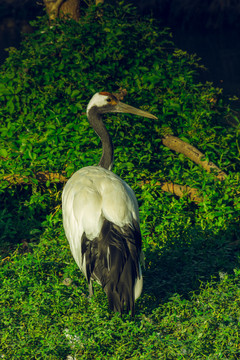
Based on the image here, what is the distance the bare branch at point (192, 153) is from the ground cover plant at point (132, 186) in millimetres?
96

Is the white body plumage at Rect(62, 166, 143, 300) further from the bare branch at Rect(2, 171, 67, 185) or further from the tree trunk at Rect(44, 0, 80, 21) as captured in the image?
the tree trunk at Rect(44, 0, 80, 21)

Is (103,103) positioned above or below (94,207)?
above

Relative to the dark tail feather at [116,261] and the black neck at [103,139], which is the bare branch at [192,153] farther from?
the dark tail feather at [116,261]

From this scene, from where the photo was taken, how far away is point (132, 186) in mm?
5309

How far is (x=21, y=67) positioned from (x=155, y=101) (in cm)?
186

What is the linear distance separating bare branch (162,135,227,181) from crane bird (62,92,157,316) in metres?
1.65

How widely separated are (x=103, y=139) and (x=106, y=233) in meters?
1.41

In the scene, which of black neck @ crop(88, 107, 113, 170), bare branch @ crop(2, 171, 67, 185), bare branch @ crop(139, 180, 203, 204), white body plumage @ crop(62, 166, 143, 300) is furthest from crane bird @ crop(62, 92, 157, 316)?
bare branch @ crop(139, 180, 203, 204)

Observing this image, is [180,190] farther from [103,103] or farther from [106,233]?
[106,233]

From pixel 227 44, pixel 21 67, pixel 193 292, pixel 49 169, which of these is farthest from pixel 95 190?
pixel 227 44

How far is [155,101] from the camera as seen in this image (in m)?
6.35

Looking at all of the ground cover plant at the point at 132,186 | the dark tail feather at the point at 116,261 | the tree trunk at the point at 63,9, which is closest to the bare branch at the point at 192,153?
the ground cover plant at the point at 132,186

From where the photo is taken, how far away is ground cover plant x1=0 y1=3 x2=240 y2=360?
11.7ft

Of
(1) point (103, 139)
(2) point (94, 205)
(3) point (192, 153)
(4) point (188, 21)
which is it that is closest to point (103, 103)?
(1) point (103, 139)
